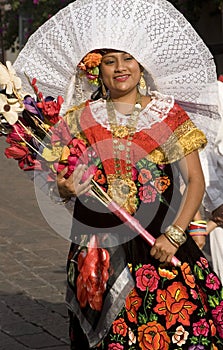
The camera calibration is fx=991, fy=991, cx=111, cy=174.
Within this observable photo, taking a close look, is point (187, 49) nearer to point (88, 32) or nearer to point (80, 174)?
point (88, 32)

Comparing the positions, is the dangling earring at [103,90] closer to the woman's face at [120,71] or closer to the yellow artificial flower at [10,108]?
the woman's face at [120,71]

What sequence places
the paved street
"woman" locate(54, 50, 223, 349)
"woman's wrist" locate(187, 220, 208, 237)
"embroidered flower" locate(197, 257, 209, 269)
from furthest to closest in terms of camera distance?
the paved street, "woman's wrist" locate(187, 220, 208, 237), "embroidered flower" locate(197, 257, 209, 269), "woman" locate(54, 50, 223, 349)

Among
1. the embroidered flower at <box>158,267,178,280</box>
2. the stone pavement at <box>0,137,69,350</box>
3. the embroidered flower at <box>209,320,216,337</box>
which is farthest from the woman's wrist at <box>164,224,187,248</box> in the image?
the stone pavement at <box>0,137,69,350</box>

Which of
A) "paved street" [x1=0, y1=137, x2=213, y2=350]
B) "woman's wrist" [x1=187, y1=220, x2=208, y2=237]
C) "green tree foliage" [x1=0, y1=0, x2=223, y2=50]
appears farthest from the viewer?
"green tree foliage" [x1=0, y1=0, x2=223, y2=50]

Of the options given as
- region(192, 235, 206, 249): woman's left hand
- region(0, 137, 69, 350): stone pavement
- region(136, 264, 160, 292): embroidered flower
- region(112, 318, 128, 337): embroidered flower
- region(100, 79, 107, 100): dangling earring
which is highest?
region(100, 79, 107, 100): dangling earring

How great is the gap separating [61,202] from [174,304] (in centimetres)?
62

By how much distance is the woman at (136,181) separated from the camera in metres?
4.01

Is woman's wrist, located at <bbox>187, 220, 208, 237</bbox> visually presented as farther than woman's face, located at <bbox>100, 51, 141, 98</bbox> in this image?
Yes

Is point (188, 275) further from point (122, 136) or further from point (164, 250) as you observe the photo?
point (122, 136)

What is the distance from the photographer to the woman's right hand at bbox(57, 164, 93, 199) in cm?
390

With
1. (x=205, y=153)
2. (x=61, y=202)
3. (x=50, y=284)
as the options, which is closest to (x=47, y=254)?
(x=50, y=284)

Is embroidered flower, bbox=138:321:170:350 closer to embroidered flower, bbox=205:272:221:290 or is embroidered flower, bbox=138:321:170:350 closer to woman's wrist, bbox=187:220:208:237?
embroidered flower, bbox=205:272:221:290

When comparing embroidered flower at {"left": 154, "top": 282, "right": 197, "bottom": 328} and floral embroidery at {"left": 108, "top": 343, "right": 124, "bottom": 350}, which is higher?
embroidered flower at {"left": 154, "top": 282, "right": 197, "bottom": 328}

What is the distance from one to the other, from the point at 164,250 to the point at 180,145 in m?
0.43
